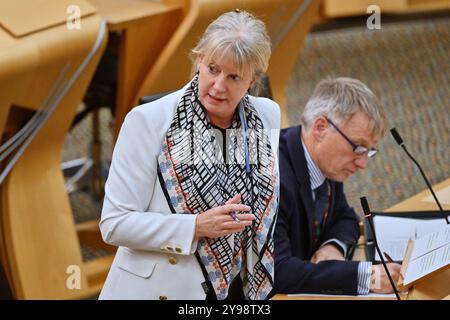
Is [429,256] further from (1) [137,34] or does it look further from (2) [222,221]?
(1) [137,34]

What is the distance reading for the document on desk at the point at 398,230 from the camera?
101 inches

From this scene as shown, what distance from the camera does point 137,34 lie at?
3.43 meters

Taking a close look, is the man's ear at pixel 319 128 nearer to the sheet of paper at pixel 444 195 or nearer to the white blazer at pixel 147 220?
the sheet of paper at pixel 444 195

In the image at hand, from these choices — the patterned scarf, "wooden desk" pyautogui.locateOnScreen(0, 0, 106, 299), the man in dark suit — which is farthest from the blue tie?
"wooden desk" pyautogui.locateOnScreen(0, 0, 106, 299)

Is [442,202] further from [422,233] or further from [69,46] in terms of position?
[69,46]

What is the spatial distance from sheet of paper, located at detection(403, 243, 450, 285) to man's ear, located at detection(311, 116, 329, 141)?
1.25 ft


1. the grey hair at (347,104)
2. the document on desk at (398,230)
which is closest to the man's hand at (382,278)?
the document on desk at (398,230)

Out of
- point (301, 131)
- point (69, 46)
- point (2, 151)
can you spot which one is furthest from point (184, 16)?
point (301, 131)

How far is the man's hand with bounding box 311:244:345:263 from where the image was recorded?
8.24ft

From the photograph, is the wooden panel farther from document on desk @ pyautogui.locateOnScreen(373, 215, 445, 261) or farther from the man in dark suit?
document on desk @ pyautogui.locateOnScreen(373, 215, 445, 261)

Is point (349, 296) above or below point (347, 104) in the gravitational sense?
below

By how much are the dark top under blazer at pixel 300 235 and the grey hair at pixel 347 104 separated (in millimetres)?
118

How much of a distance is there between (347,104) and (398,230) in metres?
0.45

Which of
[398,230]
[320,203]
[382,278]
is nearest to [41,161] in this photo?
[320,203]
